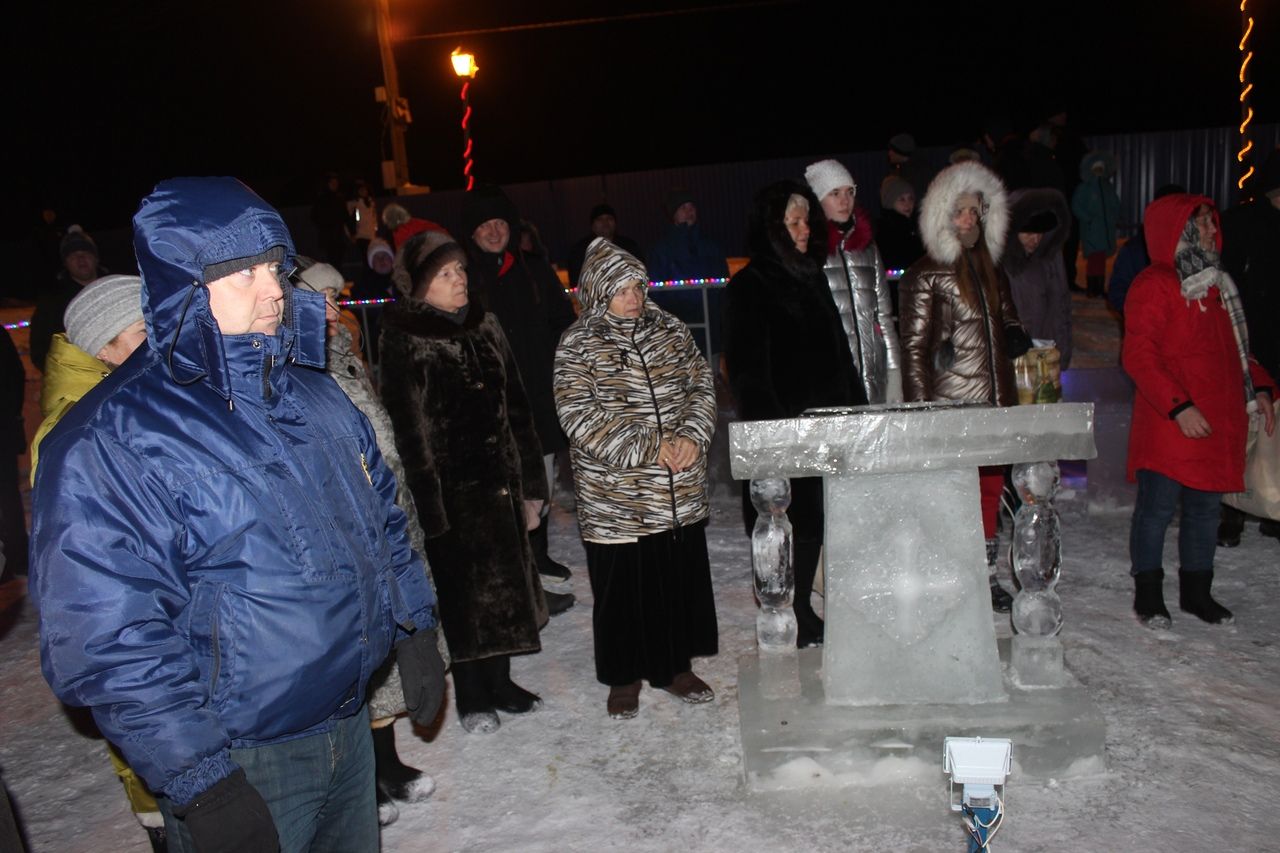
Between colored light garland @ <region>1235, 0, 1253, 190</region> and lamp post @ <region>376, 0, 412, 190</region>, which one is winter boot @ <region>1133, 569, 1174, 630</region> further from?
lamp post @ <region>376, 0, 412, 190</region>

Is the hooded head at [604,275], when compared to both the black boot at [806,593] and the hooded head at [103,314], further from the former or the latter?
the hooded head at [103,314]

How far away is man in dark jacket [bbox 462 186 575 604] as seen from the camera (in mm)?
5508

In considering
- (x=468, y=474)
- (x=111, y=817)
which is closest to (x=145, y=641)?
(x=468, y=474)

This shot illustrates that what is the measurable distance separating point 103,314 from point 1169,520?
453 cm

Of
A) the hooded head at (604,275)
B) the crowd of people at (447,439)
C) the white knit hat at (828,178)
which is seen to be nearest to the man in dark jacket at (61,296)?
the crowd of people at (447,439)

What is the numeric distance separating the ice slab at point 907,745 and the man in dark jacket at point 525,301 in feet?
6.82

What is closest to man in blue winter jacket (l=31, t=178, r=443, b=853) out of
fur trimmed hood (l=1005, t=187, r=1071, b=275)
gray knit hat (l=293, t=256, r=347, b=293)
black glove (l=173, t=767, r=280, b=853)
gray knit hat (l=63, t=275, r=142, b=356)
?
black glove (l=173, t=767, r=280, b=853)

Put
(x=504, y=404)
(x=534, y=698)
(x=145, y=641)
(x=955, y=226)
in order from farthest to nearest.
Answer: (x=955, y=226) → (x=534, y=698) → (x=504, y=404) → (x=145, y=641)

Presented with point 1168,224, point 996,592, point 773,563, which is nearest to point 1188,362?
point 1168,224

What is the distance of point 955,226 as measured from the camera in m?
4.87

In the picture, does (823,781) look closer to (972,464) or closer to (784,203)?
(972,464)

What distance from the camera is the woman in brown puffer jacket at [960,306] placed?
4.88m

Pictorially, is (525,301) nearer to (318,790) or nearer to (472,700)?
(472,700)

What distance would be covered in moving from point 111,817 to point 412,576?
229 centimetres
